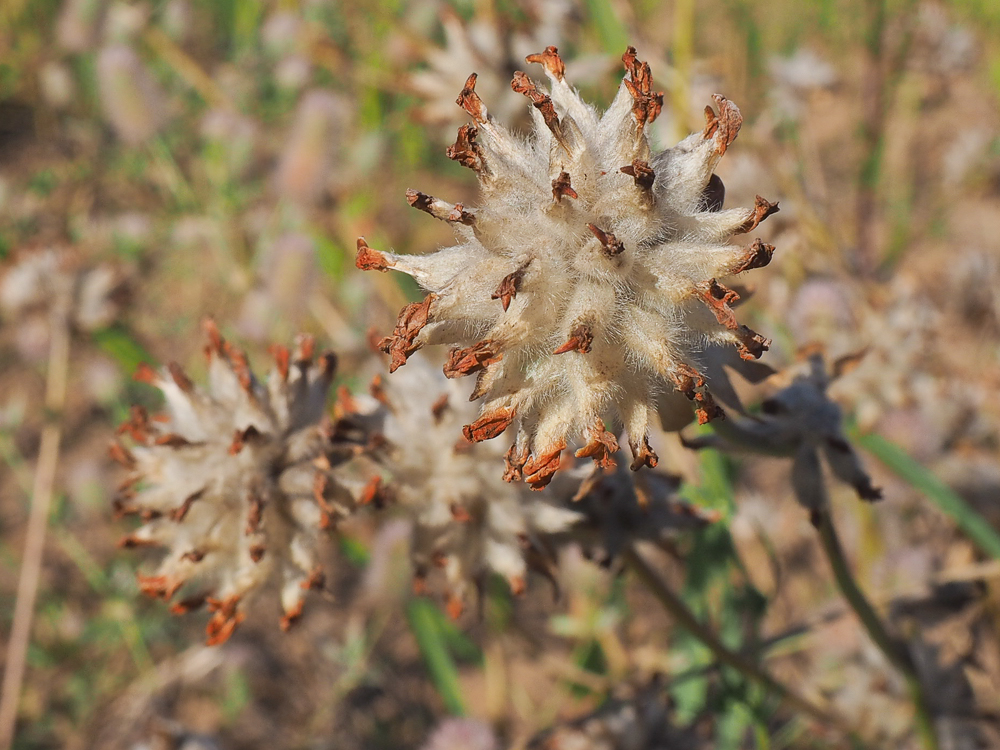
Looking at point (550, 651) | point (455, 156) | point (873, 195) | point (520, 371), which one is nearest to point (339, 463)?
point (520, 371)

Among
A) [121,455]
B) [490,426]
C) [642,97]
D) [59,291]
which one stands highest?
[59,291]

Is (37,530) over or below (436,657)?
over

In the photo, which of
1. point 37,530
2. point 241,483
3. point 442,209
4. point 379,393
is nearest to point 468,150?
point 442,209

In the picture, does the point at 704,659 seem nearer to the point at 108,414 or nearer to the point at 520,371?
the point at 520,371

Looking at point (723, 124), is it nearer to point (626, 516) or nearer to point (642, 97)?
point (642, 97)

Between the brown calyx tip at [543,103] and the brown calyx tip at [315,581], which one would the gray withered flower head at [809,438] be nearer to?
the brown calyx tip at [543,103]

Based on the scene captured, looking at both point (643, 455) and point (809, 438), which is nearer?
point (643, 455)

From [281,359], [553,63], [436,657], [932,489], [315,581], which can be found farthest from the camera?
[436,657]

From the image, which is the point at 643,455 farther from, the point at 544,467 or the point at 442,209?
the point at 442,209

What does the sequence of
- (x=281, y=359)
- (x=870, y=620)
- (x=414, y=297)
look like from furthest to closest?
(x=414, y=297) < (x=870, y=620) < (x=281, y=359)
